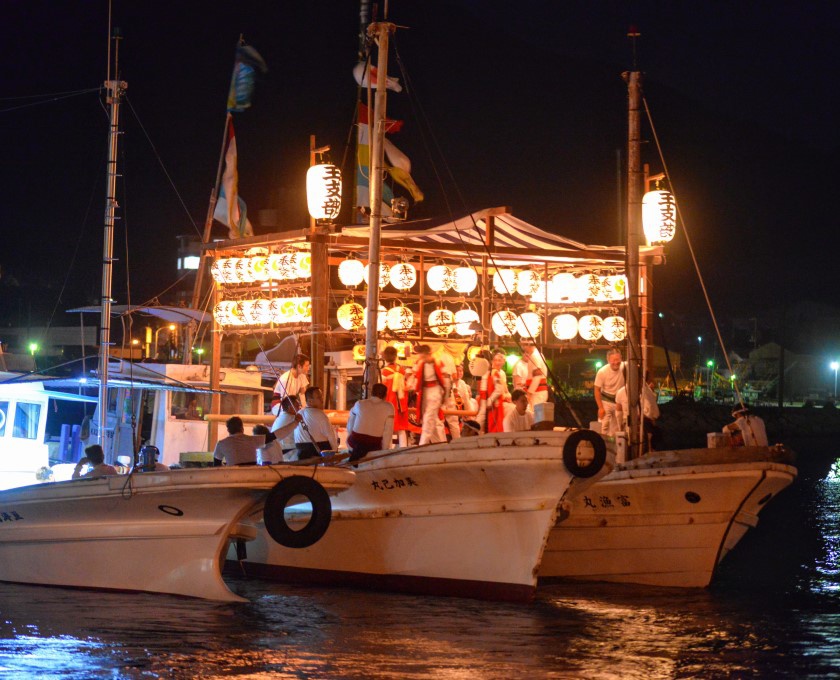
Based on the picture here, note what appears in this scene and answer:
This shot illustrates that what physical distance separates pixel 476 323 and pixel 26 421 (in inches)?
313

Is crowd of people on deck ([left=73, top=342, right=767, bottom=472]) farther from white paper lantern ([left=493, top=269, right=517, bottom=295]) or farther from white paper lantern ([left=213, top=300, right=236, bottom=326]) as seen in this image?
white paper lantern ([left=213, top=300, right=236, bottom=326])

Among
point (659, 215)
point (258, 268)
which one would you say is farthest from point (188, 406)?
point (659, 215)

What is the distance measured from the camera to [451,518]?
13633 millimetres

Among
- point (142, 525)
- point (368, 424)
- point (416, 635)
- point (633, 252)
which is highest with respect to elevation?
point (633, 252)

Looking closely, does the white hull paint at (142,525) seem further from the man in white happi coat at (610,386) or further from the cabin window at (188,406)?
the cabin window at (188,406)

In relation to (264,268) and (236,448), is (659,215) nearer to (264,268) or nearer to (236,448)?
(264,268)

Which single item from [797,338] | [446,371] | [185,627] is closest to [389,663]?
[185,627]

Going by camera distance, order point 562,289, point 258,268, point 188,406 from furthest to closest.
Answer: point 188,406, point 562,289, point 258,268

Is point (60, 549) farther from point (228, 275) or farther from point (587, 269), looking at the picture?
point (587, 269)

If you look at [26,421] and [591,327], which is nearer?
[26,421]

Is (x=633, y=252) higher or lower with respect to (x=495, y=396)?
higher

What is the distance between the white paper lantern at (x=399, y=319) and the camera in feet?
64.7

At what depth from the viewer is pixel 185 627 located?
36.8ft

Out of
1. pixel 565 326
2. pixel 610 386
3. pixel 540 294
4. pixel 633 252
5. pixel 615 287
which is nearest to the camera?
pixel 633 252
